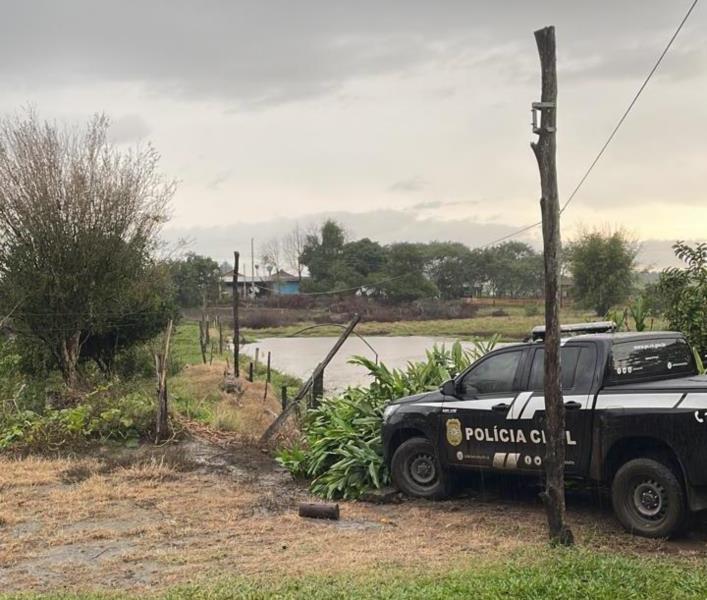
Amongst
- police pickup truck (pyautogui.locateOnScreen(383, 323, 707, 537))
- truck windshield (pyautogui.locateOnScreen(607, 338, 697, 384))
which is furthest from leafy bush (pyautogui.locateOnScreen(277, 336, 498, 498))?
truck windshield (pyautogui.locateOnScreen(607, 338, 697, 384))

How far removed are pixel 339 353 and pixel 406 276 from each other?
20.2m

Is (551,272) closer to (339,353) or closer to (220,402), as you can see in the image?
(220,402)

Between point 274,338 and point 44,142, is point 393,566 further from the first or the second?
point 274,338

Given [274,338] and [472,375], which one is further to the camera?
[274,338]

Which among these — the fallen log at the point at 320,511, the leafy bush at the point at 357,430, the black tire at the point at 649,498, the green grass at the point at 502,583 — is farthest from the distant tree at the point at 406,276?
the green grass at the point at 502,583

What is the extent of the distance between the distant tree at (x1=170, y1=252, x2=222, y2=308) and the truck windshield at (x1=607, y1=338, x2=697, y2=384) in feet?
181

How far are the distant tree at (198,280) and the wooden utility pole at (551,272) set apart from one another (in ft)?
184

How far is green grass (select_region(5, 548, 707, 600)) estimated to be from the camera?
5297 mm

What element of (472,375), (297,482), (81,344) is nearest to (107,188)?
(81,344)

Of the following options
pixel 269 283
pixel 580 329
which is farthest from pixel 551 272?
pixel 269 283

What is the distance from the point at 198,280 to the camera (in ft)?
221

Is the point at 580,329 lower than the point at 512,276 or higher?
lower

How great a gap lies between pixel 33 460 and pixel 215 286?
5709cm

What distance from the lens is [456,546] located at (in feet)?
23.7
